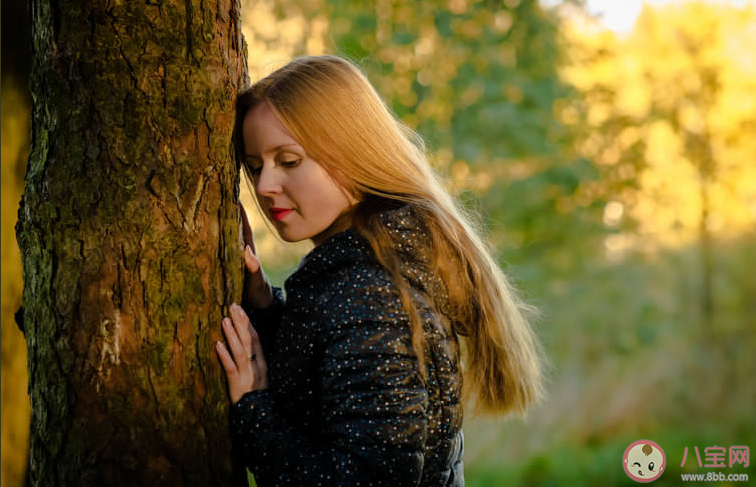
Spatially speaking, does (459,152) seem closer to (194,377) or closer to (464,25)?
(464,25)

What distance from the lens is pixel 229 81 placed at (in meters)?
1.98

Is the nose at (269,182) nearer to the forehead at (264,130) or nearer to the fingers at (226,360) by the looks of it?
the forehead at (264,130)

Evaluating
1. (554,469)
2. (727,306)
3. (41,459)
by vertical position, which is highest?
(727,306)

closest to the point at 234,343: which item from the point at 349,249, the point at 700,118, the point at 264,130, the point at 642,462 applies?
the point at 349,249

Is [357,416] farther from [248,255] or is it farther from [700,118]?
[700,118]

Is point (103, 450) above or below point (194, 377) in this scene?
below

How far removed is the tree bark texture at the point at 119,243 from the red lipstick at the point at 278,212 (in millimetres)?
268

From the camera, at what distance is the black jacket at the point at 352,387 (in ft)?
5.77

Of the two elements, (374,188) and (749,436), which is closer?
(374,188)

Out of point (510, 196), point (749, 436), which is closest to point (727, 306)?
point (749, 436)

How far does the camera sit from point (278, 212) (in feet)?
6.98

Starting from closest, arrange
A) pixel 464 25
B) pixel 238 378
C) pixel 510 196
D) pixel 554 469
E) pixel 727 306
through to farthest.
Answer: pixel 238 378 < pixel 464 25 < pixel 510 196 < pixel 554 469 < pixel 727 306

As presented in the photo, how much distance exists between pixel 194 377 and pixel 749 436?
7299 mm

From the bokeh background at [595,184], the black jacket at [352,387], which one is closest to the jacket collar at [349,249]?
the black jacket at [352,387]
